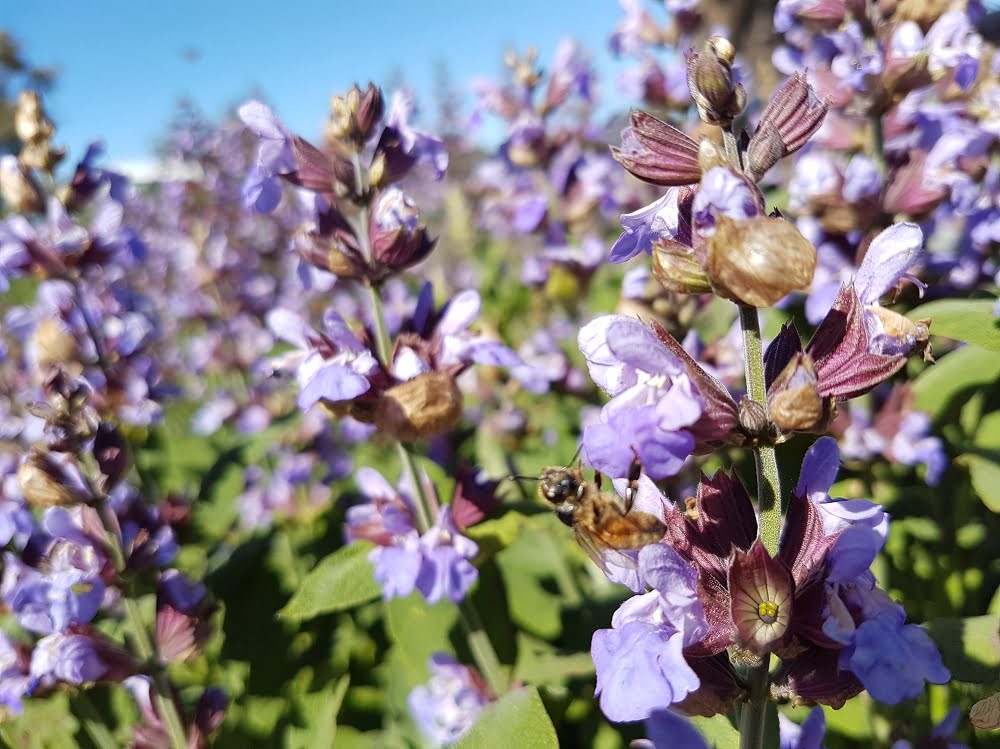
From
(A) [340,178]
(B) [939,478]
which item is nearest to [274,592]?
(A) [340,178]

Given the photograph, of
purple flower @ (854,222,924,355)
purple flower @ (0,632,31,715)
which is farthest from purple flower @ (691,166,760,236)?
purple flower @ (0,632,31,715)

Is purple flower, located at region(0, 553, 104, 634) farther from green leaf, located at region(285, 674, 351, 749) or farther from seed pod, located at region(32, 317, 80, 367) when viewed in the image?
seed pod, located at region(32, 317, 80, 367)

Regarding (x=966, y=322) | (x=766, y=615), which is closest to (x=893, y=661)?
(x=766, y=615)

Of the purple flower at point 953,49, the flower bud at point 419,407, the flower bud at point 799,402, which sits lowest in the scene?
the flower bud at point 419,407

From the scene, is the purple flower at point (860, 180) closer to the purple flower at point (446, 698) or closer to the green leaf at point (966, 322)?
the green leaf at point (966, 322)

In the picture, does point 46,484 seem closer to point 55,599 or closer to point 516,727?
point 55,599

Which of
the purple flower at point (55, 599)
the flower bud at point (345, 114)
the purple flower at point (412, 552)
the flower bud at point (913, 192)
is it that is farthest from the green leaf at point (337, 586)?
the flower bud at point (913, 192)
